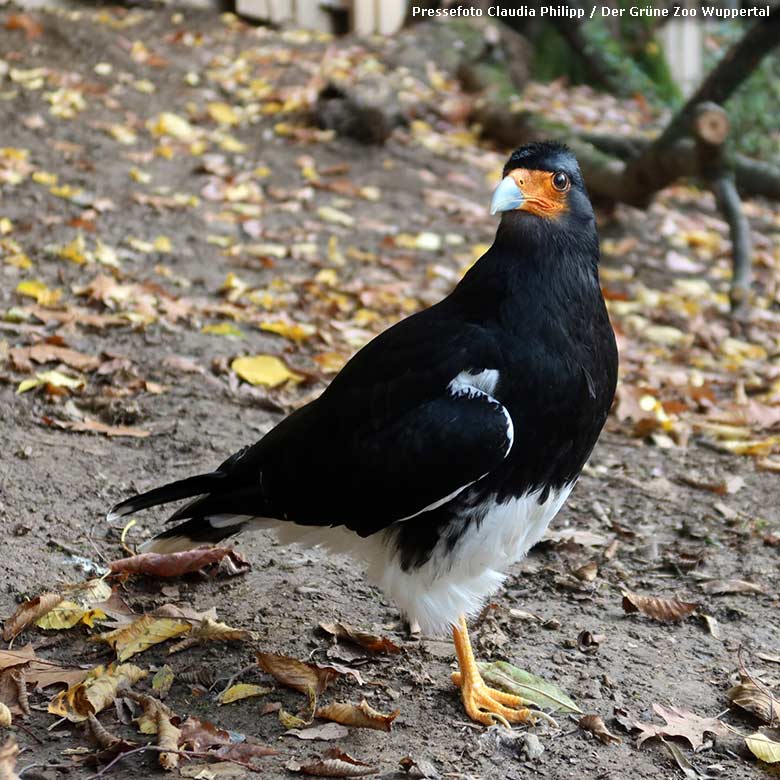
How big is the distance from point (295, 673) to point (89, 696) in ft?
1.84

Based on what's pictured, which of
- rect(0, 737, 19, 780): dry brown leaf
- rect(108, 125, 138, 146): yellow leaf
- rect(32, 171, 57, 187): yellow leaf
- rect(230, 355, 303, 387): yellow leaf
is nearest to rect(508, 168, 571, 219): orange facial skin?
rect(0, 737, 19, 780): dry brown leaf

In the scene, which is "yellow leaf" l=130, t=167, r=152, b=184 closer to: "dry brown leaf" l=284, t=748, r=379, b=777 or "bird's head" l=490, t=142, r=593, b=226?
"bird's head" l=490, t=142, r=593, b=226

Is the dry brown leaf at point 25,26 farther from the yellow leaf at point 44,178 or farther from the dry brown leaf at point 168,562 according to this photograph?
the dry brown leaf at point 168,562

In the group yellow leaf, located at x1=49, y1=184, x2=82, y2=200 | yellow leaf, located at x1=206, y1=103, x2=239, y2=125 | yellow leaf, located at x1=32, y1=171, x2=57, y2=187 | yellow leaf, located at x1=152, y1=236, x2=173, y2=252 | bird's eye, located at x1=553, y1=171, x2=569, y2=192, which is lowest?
yellow leaf, located at x1=152, y1=236, x2=173, y2=252

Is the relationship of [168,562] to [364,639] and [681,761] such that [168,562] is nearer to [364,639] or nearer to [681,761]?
[364,639]

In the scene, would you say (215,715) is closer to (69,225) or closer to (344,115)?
(69,225)

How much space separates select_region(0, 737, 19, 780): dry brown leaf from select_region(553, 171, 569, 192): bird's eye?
1.96 metres

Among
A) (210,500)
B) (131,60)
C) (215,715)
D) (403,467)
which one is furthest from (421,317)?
(131,60)

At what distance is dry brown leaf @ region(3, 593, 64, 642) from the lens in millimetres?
3041

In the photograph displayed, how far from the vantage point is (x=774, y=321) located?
702 cm

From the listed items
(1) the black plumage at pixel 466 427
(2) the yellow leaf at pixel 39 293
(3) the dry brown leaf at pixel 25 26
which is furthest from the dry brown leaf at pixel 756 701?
(3) the dry brown leaf at pixel 25 26

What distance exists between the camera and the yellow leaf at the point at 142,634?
3.06 meters

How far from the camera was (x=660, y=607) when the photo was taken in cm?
356

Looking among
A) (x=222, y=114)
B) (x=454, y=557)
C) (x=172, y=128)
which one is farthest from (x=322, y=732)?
(x=222, y=114)
